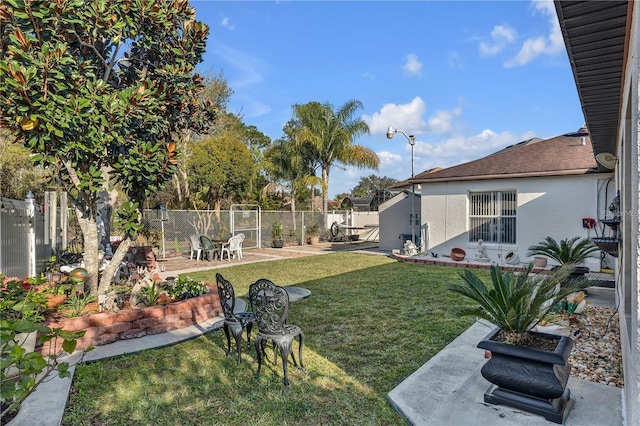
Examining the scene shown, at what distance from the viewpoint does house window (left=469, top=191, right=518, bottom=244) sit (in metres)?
11.8

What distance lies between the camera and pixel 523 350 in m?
2.93

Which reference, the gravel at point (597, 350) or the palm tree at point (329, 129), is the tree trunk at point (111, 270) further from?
the palm tree at point (329, 129)

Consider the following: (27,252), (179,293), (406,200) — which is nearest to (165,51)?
(179,293)

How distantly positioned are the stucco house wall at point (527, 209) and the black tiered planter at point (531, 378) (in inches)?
355

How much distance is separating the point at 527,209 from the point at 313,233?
476 inches

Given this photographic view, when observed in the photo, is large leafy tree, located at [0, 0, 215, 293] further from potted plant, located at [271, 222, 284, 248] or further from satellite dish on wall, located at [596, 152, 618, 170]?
potted plant, located at [271, 222, 284, 248]

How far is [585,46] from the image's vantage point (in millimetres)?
3059

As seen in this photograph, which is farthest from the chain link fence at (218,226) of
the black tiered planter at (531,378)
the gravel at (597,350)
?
the gravel at (597,350)

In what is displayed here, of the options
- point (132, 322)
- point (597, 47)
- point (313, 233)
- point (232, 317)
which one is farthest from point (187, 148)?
point (597, 47)

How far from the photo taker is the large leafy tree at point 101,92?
4.15 meters

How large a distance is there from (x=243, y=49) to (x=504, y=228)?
10.1m

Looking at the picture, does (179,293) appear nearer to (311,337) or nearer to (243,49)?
(311,337)

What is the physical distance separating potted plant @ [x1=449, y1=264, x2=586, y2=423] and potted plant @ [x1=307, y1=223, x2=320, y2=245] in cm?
1718

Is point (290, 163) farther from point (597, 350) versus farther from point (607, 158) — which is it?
point (597, 350)
